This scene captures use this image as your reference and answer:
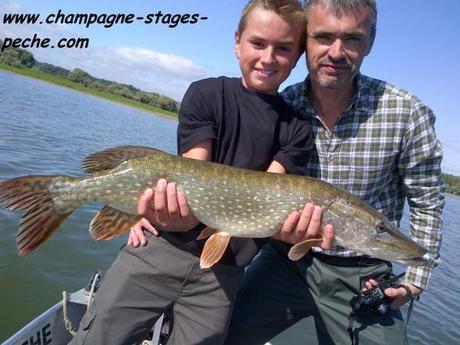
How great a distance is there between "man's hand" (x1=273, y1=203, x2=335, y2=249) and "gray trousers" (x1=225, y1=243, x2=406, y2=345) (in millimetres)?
547

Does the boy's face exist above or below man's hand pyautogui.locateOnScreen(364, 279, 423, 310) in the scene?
above

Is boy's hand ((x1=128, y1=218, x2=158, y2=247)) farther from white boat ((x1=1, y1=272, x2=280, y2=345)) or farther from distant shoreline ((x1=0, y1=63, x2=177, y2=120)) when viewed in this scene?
distant shoreline ((x1=0, y1=63, x2=177, y2=120))

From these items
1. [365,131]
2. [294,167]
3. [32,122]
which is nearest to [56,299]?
[294,167]

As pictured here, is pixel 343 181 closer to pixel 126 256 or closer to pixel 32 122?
pixel 126 256

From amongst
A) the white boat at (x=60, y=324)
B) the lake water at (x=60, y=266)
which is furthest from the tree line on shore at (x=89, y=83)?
the white boat at (x=60, y=324)

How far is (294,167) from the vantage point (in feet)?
9.37

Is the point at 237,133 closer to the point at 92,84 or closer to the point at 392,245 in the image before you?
the point at 392,245

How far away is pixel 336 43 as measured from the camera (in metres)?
2.92

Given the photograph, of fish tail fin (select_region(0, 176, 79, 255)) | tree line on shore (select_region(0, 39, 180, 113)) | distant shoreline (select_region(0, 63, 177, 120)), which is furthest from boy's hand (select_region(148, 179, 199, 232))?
tree line on shore (select_region(0, 39, 180, 113))

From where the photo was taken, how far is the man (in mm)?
2982

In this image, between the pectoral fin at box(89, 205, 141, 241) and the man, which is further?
the man

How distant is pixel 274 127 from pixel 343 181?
2.48 ft

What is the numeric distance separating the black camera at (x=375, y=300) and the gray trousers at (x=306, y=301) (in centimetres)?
7

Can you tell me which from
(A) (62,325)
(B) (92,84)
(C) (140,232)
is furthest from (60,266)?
(B) (92,84)
